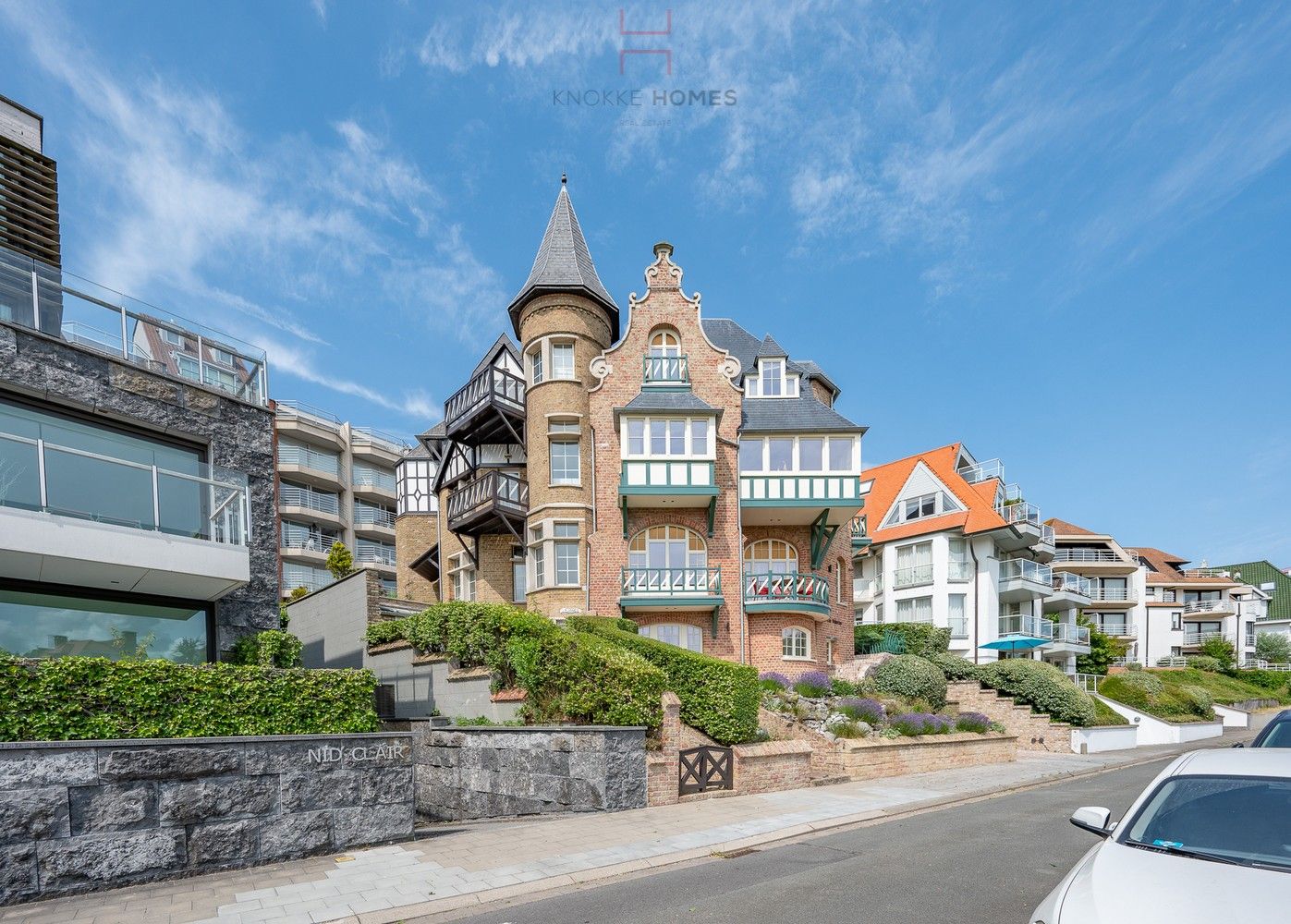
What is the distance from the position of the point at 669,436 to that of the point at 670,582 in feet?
14.8

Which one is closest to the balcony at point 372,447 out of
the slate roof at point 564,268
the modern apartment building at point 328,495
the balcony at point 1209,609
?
the modern apartment building at point 328,495

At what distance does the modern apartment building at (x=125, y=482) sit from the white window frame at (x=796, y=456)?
1556 centimetres

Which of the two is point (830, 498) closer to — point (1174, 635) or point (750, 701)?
point (750, 701)

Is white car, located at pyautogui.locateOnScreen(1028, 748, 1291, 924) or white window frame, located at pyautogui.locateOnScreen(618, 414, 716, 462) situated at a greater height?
white window frame, located at pyautogui.locateOnScreen(618, 414, 716, 462)

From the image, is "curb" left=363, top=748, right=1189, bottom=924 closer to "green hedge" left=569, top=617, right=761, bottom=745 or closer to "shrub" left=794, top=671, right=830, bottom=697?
"green hedge" left=569, top=617, right=761, bottom=745

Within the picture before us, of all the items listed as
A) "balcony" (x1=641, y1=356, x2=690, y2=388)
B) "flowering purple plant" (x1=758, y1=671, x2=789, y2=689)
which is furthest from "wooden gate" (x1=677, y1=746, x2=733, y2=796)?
"balcony" (x1=641, y1=356, x2=690, y2=388)

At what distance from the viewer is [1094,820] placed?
543cm

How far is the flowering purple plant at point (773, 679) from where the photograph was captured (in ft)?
65.0

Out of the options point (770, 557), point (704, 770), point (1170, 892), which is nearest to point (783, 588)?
point (770, 557)

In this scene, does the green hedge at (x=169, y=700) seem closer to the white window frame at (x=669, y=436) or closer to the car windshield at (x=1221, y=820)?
the car windshield at (x=1221, y=820)

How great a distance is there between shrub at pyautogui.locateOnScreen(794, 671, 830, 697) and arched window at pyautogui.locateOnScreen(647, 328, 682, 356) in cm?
1101

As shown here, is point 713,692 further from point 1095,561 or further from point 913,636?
point 1095,561

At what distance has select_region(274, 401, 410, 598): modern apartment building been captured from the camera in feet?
143

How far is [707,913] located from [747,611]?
17.2m
